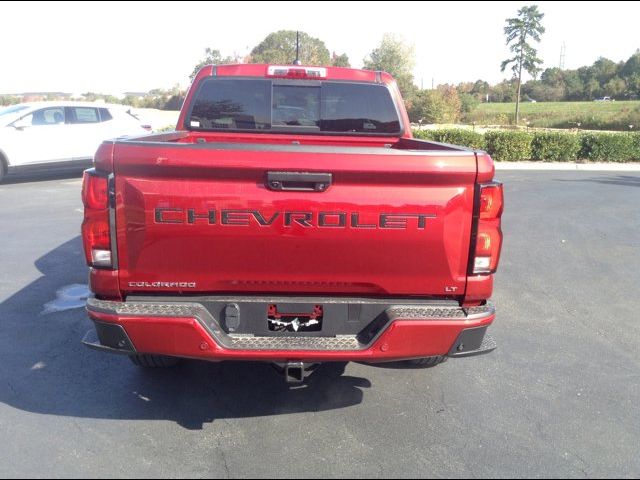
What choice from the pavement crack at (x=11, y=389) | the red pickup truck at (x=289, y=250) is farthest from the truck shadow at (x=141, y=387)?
the red pickup truck at (x=289, y=250)

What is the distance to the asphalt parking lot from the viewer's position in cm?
312

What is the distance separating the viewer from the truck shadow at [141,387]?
367cm

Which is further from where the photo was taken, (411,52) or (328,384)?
(411,52)

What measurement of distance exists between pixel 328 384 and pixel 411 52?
5498cm

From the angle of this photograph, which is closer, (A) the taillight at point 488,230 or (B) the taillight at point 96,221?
(B) the taillight at point 96,221

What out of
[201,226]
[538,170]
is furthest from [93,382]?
[538,170]

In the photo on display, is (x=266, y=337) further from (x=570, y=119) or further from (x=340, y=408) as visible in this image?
(x=570, y=119)

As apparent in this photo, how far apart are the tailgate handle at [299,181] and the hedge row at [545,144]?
724 inches

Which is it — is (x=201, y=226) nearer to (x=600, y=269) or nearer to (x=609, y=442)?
(x=609, y=442)

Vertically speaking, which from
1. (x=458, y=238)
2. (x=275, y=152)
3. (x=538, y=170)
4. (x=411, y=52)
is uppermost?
(x=411, y=52)

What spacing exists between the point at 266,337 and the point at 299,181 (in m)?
0.86

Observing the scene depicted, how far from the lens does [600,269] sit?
7223 mm

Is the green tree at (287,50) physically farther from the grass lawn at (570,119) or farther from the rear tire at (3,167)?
the rear tire at (3,167)

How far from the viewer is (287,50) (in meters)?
52.6
